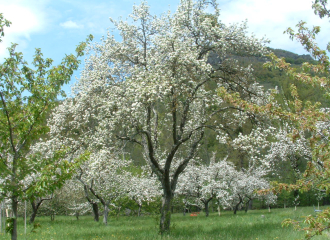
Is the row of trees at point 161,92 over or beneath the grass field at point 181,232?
over

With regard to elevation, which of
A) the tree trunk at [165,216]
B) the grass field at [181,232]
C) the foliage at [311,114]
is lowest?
the grass field at [181,232]

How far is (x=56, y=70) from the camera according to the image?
696 centimetres

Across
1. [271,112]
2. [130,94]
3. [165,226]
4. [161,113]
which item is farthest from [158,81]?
[165,226]

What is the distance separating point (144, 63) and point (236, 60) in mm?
3990

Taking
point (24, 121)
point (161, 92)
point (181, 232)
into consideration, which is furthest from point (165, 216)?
point (24, 121)

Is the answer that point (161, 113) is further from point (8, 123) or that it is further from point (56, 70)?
point (8, 123)

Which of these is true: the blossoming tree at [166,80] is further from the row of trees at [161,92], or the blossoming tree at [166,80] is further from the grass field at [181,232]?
the grass field at [181,232]

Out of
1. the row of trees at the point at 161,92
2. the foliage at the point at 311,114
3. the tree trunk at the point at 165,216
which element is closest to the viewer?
the foliage at the point at 311,114

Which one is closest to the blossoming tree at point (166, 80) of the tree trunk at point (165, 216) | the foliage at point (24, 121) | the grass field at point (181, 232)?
the tree trunk at point (165, 216)

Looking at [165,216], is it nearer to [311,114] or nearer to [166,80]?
[166,80]

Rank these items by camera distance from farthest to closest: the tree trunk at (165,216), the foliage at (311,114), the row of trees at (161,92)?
the tree trunk at (165,216) → the row of trees at (161,92) → the foliage at (311,114)

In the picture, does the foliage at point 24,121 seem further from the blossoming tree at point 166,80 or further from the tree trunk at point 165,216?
the tree trunk at point 165,216

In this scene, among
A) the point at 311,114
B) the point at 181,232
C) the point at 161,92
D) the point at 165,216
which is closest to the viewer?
the point at 311,114

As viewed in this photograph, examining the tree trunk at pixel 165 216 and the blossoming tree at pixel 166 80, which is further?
the tree trunk at pixel 165 216
